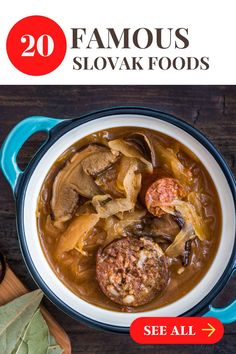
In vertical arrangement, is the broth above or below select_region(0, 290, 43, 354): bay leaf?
above

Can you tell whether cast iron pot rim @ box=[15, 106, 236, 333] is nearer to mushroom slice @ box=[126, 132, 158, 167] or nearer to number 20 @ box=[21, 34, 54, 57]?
mushroom slice @ box=[126, 132, 158, 167]

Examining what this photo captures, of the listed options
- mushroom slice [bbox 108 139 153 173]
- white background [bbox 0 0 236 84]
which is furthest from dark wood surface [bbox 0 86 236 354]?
mushroom slice [bbox 108 139 153 173]

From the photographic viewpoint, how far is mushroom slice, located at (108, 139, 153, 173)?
1.28 m

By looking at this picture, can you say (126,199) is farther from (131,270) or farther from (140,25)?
(140,25)

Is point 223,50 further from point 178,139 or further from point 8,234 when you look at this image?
point 8,234

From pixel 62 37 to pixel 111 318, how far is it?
0.70 m

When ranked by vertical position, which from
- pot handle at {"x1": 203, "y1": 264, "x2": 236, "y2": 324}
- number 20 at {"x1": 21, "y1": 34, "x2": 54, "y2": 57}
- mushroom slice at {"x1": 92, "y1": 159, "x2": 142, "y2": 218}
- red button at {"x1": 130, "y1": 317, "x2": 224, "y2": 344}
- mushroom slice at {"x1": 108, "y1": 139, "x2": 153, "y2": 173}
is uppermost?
number 20 at {"x1": 21, "y1": 34, "x2": 54, "y2": 57}

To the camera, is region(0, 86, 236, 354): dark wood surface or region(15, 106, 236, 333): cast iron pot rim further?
region(0, 86, 236, 354): dark wood surface

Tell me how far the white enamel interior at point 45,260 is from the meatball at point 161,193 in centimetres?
9

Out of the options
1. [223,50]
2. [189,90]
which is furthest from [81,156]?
[223,50]

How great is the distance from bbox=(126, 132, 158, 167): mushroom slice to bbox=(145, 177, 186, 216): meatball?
0.18 feet

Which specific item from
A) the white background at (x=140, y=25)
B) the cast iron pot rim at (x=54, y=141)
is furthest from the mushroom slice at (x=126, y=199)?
the white background at (x=140, y=25)

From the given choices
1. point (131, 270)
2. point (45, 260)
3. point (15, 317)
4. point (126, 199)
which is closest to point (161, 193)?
point (126, 199)

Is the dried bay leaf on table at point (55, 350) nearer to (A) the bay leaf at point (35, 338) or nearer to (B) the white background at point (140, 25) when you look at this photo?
(A) the bay leaf at point (35, 338)
